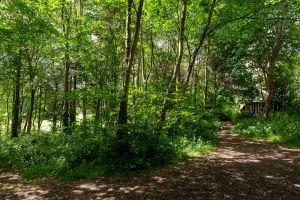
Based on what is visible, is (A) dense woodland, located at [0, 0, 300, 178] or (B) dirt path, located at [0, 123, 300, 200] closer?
(B) dirt path, located at [0, 123, 300, 200]

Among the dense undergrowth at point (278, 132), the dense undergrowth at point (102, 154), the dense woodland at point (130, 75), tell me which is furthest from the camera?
the dense undergrowth at point (278, 132)

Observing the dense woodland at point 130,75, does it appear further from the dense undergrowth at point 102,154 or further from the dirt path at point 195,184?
the dirt path at point 195,184

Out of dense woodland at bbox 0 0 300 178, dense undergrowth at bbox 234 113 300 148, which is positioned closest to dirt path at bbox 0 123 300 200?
dense woodland at bbox 0 0 300 178

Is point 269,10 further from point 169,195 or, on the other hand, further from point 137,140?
point 169,195

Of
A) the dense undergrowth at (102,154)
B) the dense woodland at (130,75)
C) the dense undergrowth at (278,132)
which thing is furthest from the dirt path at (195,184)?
the dense undergrowth at (278,132)

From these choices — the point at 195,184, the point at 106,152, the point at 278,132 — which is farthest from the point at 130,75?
the point at 278,132

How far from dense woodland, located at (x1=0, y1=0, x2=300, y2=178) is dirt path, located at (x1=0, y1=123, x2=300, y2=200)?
2.57 feet

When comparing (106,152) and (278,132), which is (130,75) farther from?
(278,132)

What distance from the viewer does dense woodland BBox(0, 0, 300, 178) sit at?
9234mm

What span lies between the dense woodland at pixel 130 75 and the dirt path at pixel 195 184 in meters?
0.78

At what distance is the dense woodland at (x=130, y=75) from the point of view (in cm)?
923

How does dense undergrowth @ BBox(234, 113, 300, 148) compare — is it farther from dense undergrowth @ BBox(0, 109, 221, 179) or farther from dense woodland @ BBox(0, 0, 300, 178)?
dense undergrowth @ BBox(0, 109, 221, 179)

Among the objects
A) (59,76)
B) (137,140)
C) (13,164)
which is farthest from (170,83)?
(59,76)

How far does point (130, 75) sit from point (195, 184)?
5.44 metres
